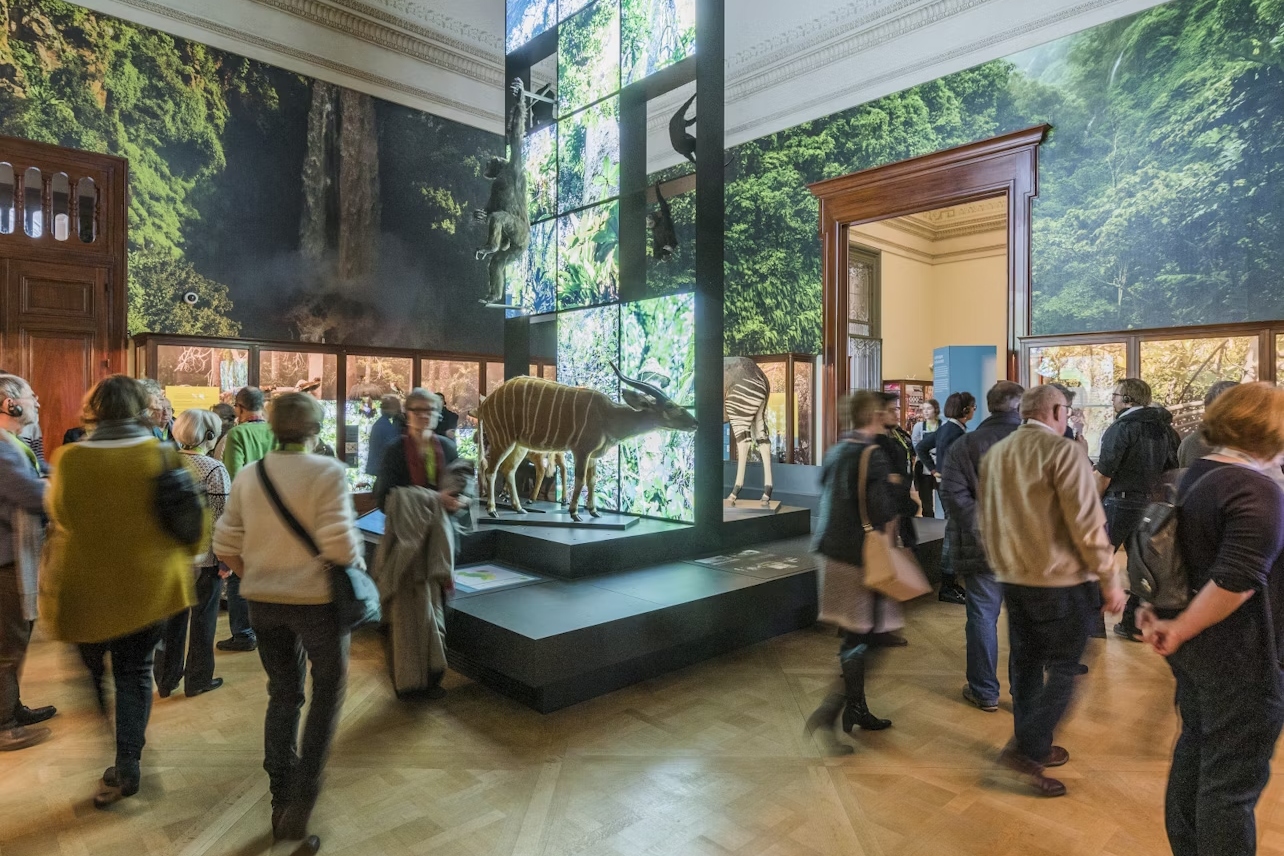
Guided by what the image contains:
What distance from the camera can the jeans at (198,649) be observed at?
3.77 meters

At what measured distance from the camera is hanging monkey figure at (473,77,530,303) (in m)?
6.30

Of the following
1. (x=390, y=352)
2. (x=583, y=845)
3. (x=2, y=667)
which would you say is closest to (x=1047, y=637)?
(x=583, y=845)

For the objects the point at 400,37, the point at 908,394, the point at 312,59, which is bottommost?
the point at 908,394

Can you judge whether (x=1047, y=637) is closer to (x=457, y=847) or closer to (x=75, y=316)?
(x=457, y=847)

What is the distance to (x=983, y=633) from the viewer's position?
3.62 metres

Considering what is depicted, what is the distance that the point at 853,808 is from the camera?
276cm

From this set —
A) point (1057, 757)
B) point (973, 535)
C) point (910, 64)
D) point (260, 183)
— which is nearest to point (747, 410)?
point (973, 535)

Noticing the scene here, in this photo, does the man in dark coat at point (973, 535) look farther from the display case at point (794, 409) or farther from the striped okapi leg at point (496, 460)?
the display case at point (794, 409)

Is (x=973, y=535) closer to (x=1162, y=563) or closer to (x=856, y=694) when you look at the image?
(x=856, y=694)

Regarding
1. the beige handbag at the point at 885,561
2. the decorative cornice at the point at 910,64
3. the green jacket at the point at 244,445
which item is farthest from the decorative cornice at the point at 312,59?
the beige handbag at the point at 885,561

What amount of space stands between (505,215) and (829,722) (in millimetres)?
4880

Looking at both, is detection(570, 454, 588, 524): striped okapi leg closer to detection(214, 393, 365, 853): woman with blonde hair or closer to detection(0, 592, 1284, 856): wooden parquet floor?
detection(0, 592, 1284, 856): wooden parquet floor

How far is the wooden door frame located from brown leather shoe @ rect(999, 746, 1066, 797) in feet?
18.9

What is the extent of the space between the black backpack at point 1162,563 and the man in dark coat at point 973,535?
61.7 inches
